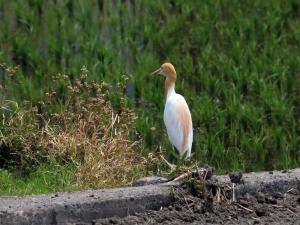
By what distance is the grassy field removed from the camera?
7.64 meters

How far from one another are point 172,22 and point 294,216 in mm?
4559

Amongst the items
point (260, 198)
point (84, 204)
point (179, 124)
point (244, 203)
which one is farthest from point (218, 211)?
point (179, 124)

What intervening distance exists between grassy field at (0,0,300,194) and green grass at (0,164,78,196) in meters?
0.02

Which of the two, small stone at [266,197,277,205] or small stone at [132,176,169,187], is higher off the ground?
small stone at [132,176,169,187]

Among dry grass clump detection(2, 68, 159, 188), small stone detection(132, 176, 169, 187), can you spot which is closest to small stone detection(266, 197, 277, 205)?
small stone detection(132, 176, 169, 187)

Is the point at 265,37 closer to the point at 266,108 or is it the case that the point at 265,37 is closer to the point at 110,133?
the point at 266,108

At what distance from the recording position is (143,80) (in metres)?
9.37

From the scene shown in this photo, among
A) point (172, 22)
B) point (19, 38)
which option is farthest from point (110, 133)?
point (172, 22)

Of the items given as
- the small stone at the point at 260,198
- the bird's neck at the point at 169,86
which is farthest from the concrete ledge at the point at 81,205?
the bird's neck at the point at 169,86

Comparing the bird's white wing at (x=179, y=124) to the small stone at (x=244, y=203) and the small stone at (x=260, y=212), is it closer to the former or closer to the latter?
the small stone at (x=244, y=203)

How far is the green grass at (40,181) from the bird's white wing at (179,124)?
2.88 ft

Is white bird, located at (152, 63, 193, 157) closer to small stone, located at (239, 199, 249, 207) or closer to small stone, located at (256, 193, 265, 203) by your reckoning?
small stone, located at (256, 193, 265, 203)

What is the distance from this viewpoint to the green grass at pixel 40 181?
686 cm

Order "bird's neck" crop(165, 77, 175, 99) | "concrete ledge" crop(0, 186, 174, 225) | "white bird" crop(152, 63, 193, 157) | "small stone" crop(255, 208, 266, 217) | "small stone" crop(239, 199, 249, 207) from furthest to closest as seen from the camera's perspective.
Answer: "bird's neck" crop(165, 77, 175, 99) < "white bird" crop(152, 63, 193, 157) < "small stone" crop(239, 199, 249, 207) < "small stone" crop(255, 208, 266, 217) < "concrete ledge" crop(0, 186, 174, 225)
